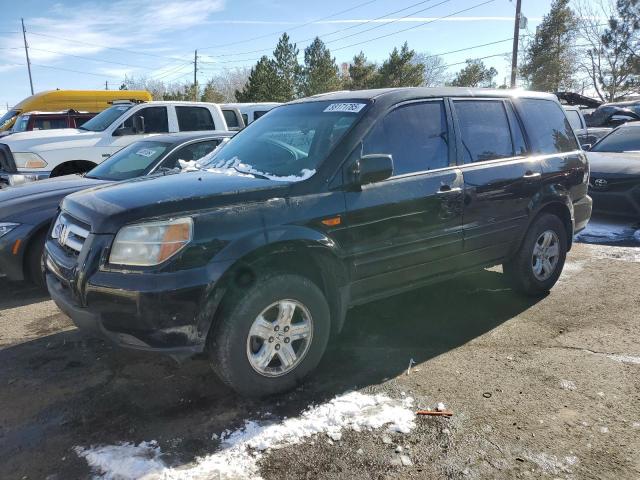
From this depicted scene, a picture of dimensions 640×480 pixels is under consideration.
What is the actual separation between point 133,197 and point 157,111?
758cm

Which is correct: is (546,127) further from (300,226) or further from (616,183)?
(616,183)

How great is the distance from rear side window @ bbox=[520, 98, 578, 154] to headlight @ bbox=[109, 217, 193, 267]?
3.40 metres

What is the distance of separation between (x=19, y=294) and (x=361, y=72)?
1536 inches

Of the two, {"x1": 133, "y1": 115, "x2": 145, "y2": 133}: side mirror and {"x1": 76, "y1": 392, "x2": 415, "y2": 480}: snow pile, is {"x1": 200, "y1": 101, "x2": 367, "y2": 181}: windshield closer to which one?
{"x1": 76, "y1": 392, "x2": 415, "y2": 480}: snow pile

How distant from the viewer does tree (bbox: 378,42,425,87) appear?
38.4 meters

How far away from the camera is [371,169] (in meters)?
3.27

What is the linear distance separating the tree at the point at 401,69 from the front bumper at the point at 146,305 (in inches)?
1485

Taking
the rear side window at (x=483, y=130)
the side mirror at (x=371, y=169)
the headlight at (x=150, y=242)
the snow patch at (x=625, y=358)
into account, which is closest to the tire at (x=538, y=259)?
the rear side window at (x=483, y=130)

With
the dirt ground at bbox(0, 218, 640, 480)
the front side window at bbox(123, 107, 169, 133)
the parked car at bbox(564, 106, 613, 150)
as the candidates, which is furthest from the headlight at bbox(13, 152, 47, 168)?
the parked car at bbox(564, 106, 613, 150)

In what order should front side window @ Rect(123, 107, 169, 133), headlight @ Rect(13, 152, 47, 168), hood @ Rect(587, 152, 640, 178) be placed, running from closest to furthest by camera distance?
1. hood @ Rect(587, 152, 640, 178)
2. headlight @ Rect(13, 152, 47, 168)
3. front side window @ Rect(123, 107, 169, 133)

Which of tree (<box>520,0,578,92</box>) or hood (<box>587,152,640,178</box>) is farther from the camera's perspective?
tree (<box>520,0,578,92</box>)

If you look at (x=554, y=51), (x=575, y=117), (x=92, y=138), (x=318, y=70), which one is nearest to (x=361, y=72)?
(x=318, y=70)

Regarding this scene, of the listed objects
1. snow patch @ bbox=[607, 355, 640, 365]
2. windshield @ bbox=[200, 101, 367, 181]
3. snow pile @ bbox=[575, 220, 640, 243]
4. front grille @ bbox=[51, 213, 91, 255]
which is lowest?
snow patch @ bbox=[607, 355, 640, 365]

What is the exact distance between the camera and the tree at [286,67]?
3936 centimetres
